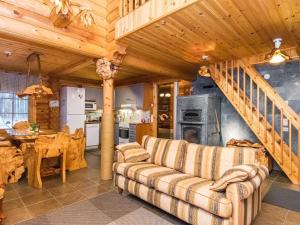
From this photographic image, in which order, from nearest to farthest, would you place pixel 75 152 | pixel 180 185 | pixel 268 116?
1. pixel 180 185
2. pixel 75 152
3. pixel 268 116

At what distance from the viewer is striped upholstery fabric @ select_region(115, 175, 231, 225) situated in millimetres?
1954

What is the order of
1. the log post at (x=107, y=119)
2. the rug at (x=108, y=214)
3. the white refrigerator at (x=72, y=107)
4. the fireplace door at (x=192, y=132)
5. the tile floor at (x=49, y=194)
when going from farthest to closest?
the white refrigerator at (x=72, y=107) < the fireplace door at (x=192, y=132) < the log post at (x=107, y=119) < the tile floor at (x=49, y=194) < the rug at (x=108, y=214)

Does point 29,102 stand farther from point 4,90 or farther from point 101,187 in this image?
point 101,187

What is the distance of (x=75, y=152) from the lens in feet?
14.5

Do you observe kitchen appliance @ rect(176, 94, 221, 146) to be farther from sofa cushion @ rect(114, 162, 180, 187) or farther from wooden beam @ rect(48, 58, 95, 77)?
wooden beam @ rect(48, 58, 95, 77)

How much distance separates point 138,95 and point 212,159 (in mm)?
4503

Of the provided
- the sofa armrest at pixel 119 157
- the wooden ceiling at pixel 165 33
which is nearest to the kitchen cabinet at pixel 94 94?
the wooden ceiling at pixel 165 33

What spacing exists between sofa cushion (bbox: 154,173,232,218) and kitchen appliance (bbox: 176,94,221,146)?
8.61ft

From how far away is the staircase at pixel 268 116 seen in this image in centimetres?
380

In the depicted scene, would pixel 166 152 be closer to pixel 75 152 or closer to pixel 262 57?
→ pixel 75 152

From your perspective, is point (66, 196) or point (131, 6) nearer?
point (66, 196)

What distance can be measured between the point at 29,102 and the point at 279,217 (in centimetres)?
694

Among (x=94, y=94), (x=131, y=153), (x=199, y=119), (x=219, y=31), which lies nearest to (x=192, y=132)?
(x=199, y=119)

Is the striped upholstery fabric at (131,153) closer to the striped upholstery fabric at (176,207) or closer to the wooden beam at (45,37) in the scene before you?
the striped upholstery fabric at (176,207)
